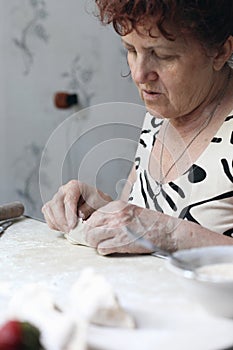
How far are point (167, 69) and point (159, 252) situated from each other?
39cm

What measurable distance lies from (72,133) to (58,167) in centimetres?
20

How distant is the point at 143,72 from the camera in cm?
142

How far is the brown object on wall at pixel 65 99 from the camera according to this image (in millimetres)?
2670

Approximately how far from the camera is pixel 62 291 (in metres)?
1.09

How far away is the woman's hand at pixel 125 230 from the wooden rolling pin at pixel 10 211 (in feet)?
0.87

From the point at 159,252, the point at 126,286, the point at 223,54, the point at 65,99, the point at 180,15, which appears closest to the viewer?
the point at 126,286

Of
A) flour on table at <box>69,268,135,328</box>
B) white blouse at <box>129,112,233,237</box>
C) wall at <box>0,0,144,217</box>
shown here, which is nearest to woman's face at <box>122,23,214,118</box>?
white blouse at <box>129,112,233,237</box>

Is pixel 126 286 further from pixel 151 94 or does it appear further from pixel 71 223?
pixel 151 94

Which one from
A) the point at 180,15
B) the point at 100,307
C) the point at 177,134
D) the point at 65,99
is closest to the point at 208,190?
the point at 177,134

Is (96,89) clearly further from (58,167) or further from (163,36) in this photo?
(163,36)

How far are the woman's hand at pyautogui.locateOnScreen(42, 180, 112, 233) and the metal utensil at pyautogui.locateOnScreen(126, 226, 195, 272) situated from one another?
0.50ft

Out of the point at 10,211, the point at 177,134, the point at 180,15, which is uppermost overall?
the point at 180,15

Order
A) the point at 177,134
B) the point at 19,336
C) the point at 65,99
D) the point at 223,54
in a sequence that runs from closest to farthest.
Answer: the point at 19,336, the point at 223,54, the point at 177,134, the point at 65,99

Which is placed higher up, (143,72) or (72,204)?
(143,72)
